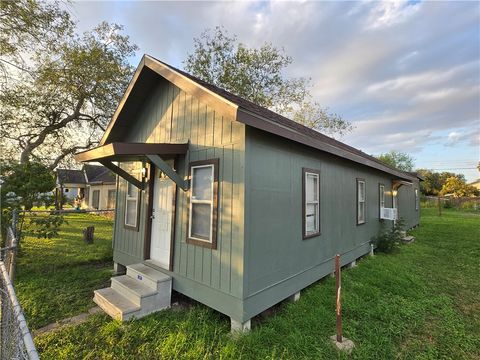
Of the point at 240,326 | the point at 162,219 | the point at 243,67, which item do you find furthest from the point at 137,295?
the point at 243,67

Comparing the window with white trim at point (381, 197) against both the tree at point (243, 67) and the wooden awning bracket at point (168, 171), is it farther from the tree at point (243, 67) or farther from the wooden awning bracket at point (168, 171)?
the tree at point (243, 67)

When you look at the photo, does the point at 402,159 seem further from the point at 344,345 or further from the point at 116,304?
the point at 116,304

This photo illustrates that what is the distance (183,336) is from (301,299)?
2190mm

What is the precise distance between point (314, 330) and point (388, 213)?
6692mm

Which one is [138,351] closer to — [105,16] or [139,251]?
[139,251]

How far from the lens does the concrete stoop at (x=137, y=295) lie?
380 cm

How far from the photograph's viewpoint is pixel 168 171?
13.4 ft

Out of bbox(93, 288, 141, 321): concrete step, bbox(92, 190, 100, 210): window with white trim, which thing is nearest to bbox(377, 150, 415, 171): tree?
bbox(92, 190, 100, 210): window with white trim

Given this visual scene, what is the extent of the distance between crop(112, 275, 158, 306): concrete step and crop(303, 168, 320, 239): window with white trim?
292 cm

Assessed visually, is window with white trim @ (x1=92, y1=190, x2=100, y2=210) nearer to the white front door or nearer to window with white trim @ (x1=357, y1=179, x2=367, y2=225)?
the white front door

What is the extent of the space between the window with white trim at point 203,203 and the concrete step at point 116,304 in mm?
1304

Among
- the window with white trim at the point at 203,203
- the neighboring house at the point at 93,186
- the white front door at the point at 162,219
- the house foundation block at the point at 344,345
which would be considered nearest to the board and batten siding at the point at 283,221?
the window with white trim at the point at 203,203

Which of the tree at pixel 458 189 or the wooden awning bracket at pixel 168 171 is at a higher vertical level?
the tree at pixel 458 189

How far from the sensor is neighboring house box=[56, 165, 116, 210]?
69.6ft
